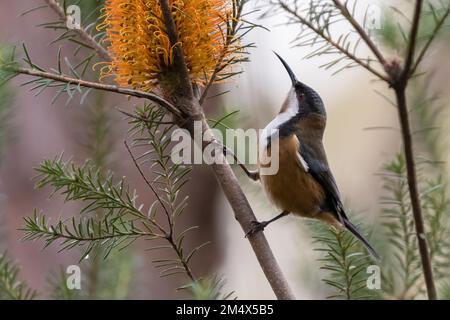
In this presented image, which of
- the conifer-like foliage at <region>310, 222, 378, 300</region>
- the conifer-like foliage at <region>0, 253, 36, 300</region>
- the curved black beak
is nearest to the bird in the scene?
the curved black beak

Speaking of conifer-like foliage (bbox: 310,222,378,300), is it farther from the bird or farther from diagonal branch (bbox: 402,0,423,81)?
the bird

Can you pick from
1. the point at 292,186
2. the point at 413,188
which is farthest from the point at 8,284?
the point at 292,186

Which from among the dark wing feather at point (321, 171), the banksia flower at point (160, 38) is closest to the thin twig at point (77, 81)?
the banksia flower at point (160, 38)

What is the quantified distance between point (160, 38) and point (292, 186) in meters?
0.96

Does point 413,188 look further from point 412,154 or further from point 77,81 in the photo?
point 77,81

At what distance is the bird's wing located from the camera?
2178 millimetres

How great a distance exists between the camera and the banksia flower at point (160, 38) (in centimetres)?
135

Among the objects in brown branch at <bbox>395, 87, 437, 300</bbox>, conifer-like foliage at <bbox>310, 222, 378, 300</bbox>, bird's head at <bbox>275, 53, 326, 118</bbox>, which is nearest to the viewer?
brown branch at <bbox>395, 87, 437, 300</bbox>

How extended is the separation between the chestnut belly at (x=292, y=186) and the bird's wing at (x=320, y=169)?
0.02 meters

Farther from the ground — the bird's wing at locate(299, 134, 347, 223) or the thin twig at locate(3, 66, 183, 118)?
the thin twig at locate(3, 66, 183, 118)

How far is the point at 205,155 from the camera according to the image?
1421mm

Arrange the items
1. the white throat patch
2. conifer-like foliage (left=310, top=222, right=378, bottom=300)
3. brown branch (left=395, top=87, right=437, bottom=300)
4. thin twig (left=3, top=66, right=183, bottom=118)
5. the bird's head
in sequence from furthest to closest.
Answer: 1. the bird's head
2. the white throat patch
3. conifer-like foliage (left=310, top=222, right=378, bottom=300)
4. thin twig (left=3, top=66, right=183, bottom=118)
5. brown branch (left=395, top=87, right=437, bottom=300)

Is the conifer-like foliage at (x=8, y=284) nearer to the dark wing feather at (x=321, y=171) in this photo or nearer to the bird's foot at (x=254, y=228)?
the bird's foot at (x=254, y=228)

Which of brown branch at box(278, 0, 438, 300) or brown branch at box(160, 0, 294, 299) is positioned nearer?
brown branch at box(278, 0, 438, 300)
